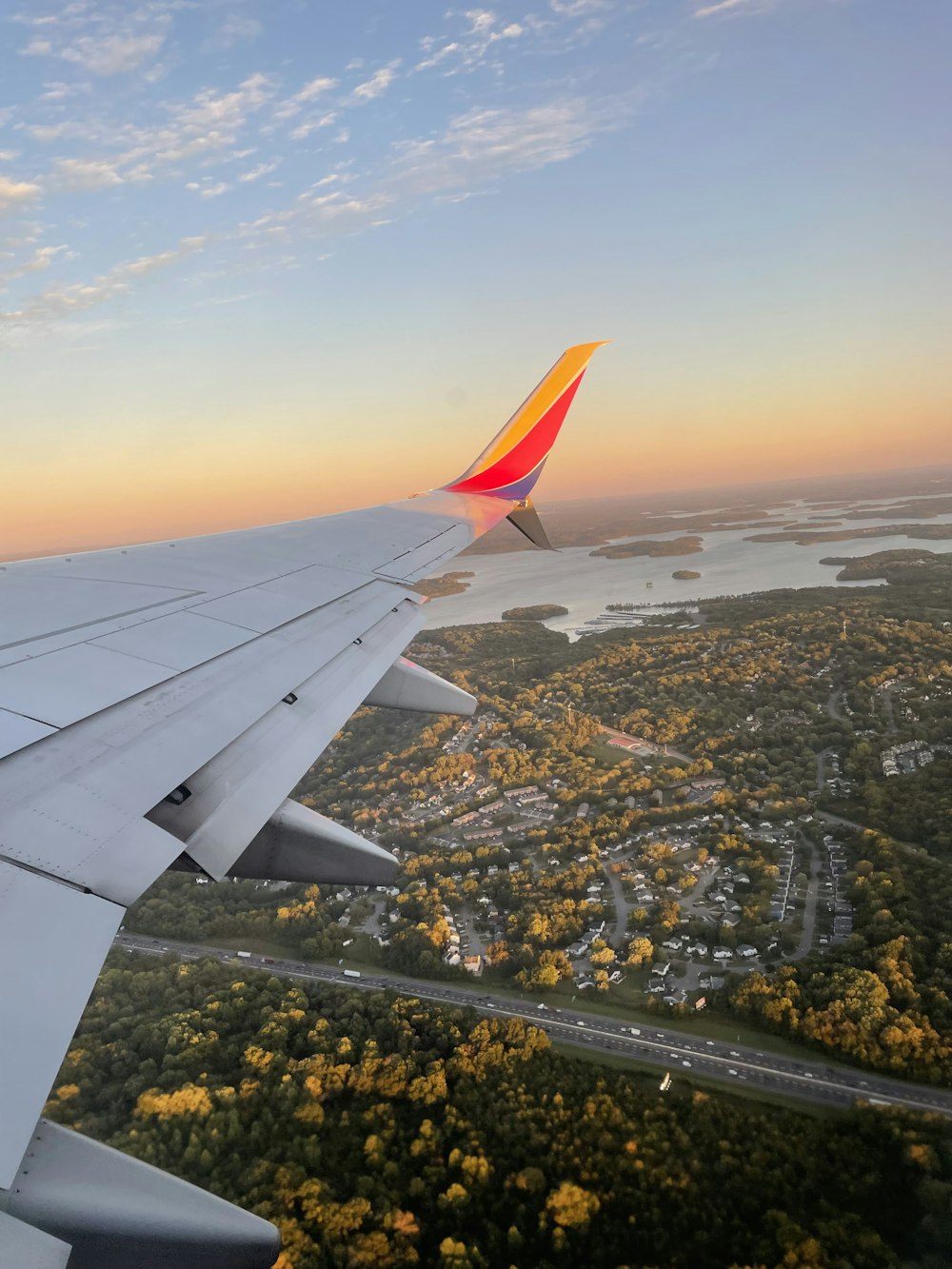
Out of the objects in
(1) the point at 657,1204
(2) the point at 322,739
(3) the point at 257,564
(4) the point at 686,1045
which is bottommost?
(4) the point at 686,1045

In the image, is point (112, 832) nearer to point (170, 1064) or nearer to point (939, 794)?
point (170, 1064)

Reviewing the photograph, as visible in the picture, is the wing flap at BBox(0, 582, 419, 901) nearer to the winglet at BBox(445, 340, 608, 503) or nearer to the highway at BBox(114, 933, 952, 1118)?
the winglet at BBox(445, 340, 608, 503)

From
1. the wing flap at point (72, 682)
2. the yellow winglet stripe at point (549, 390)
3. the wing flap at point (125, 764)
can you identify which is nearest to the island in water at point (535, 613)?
the yellow winglet stripe at point (549, 390)

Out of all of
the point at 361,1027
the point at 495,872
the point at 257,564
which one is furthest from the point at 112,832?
the point at 495,872

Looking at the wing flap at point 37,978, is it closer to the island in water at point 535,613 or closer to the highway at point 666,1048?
the highway at point 666,1048

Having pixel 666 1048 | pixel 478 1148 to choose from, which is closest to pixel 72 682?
pixel 478 1148

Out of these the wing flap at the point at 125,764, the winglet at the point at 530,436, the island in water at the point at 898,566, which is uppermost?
the winglet at the point at 530,436

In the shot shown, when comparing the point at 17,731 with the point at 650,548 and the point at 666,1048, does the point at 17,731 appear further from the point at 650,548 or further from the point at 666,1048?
the point at 650,548
